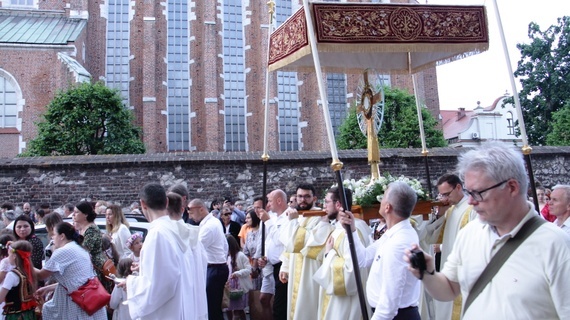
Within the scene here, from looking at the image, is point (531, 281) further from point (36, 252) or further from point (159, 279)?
point (36, 252)

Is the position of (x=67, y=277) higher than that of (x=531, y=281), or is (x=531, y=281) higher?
(x=531, y=281)

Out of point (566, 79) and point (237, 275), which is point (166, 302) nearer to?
point (237, 275)

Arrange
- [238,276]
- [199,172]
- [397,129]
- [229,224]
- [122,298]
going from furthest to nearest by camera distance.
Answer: [397,129], [199,172], [229,224], [238,276], [122,298]

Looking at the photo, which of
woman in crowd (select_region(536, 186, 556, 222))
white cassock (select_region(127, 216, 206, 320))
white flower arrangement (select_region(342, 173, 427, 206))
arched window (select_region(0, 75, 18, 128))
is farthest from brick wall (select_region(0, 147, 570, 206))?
arched window (select_region(0, 75, 18, 128))

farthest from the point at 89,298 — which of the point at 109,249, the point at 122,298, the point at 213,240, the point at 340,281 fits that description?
the point at 340,281

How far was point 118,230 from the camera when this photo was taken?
7129mm

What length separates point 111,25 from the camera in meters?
33.2

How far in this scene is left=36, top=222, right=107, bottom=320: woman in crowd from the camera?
506cm

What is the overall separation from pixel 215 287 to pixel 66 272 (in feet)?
7.23

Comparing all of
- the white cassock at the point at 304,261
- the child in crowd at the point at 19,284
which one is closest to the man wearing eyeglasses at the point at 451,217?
the white cassock at the point at 304,261

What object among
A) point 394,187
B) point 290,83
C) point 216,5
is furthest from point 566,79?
point 394,187

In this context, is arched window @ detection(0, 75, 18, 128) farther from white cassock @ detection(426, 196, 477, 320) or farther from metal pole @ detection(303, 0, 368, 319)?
white cassock @ detection(426, 196, 477, 320)

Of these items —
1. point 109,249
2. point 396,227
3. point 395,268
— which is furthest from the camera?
point 109,249

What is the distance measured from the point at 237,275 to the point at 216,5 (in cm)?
2851
